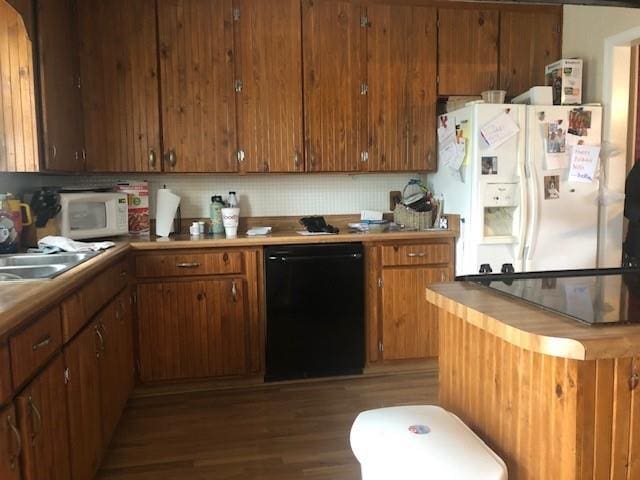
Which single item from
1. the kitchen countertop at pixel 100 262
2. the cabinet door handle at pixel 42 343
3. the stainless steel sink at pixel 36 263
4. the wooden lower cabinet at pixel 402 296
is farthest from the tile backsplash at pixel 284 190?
the cabinet door handle at pixel 42 343

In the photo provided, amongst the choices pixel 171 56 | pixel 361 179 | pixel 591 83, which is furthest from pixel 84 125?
pixel 591 83

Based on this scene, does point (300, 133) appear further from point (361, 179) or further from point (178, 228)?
point (178, 228)

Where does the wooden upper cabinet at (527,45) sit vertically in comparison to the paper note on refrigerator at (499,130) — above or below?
above

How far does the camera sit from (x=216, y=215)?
11.2 ft

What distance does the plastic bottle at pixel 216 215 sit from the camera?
11.1 feet

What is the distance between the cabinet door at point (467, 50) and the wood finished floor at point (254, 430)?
1.93 meters

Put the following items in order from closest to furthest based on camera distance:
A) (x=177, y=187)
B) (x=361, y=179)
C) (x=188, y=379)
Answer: (x=188, y=379) → (x=177, y=187) → (x=361, y=179)

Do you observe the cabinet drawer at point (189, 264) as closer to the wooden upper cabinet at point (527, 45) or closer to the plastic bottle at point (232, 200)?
the plastic bottle at point (232, 200)

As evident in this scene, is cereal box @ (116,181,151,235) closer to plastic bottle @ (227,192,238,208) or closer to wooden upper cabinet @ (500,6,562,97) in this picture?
plastic bottle @ (227,192,238,208)

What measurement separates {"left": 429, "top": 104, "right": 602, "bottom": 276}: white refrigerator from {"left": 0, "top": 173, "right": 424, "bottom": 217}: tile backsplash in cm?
76

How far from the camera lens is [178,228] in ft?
11.6

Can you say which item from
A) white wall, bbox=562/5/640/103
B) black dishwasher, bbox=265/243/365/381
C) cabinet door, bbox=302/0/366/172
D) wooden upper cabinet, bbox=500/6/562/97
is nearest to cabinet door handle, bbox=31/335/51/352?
black dishwasher, bbox=265/243/365/381

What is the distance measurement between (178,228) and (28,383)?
A: 2158mm

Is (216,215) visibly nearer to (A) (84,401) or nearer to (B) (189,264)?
(B) (189,264)
